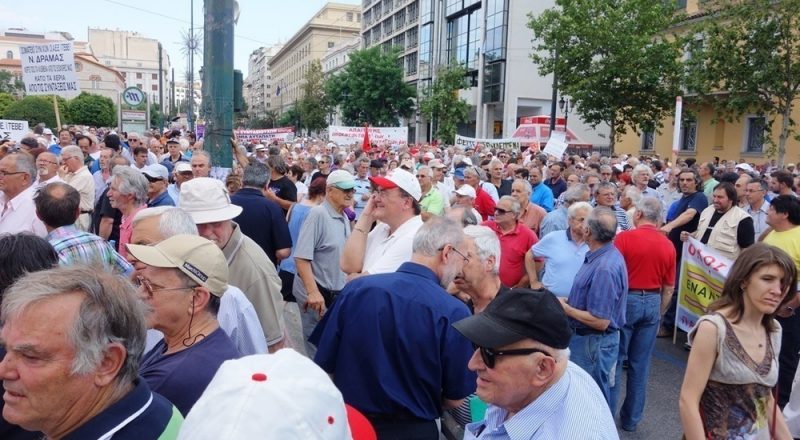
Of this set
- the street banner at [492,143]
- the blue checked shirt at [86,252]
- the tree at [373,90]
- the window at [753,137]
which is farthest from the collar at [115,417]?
the tree at [373,90]

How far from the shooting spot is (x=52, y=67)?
12156 millimetres

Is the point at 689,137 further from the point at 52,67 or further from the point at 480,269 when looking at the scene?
the point at 480,269

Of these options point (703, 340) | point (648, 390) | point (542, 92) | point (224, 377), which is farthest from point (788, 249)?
point (542, 92)

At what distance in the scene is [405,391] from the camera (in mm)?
2924

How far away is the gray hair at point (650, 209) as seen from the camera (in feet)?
18.3

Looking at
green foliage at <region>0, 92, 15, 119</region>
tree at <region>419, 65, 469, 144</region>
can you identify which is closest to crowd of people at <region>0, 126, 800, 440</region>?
tree at <region>419, 65, 469, 144</region>

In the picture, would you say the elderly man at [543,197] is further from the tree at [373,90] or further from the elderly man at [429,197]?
the tree at [373,90]

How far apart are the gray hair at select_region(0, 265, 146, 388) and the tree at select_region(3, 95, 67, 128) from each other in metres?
48.4

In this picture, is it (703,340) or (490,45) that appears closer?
(703,340)

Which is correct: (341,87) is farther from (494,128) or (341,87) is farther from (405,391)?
(405,391)

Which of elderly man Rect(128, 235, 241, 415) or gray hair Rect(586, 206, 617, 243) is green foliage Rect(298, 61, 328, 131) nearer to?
gray hair Rect(586, 206, 617, 243)

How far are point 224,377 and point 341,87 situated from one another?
199 feet

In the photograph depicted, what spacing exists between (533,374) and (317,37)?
358 ft

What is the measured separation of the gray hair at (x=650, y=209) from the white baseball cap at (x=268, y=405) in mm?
4851
